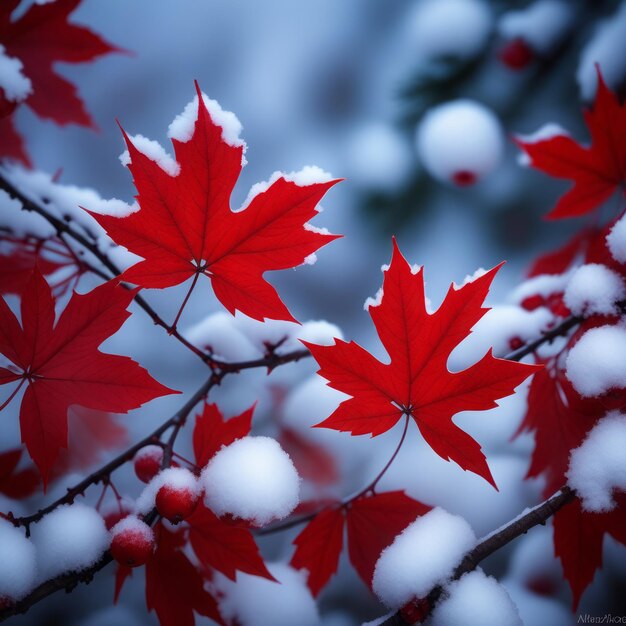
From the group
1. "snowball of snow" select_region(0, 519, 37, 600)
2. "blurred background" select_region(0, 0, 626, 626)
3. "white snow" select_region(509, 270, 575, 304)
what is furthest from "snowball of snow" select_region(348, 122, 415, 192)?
"snowball of snow" select_region(0, 519, 37, 600)

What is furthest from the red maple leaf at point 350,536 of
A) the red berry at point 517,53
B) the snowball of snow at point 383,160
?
the red berry at point 517,53

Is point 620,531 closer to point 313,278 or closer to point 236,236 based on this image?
point 236,236

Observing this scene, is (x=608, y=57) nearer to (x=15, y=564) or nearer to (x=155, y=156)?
(x=155, y=156)

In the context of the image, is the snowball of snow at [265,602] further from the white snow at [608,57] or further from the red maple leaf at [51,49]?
the white snow at [608,57]

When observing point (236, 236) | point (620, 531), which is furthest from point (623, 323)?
point (236, 236)

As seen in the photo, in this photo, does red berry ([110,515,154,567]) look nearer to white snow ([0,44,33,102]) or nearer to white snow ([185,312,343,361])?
white snow ([185,312,343,361])
